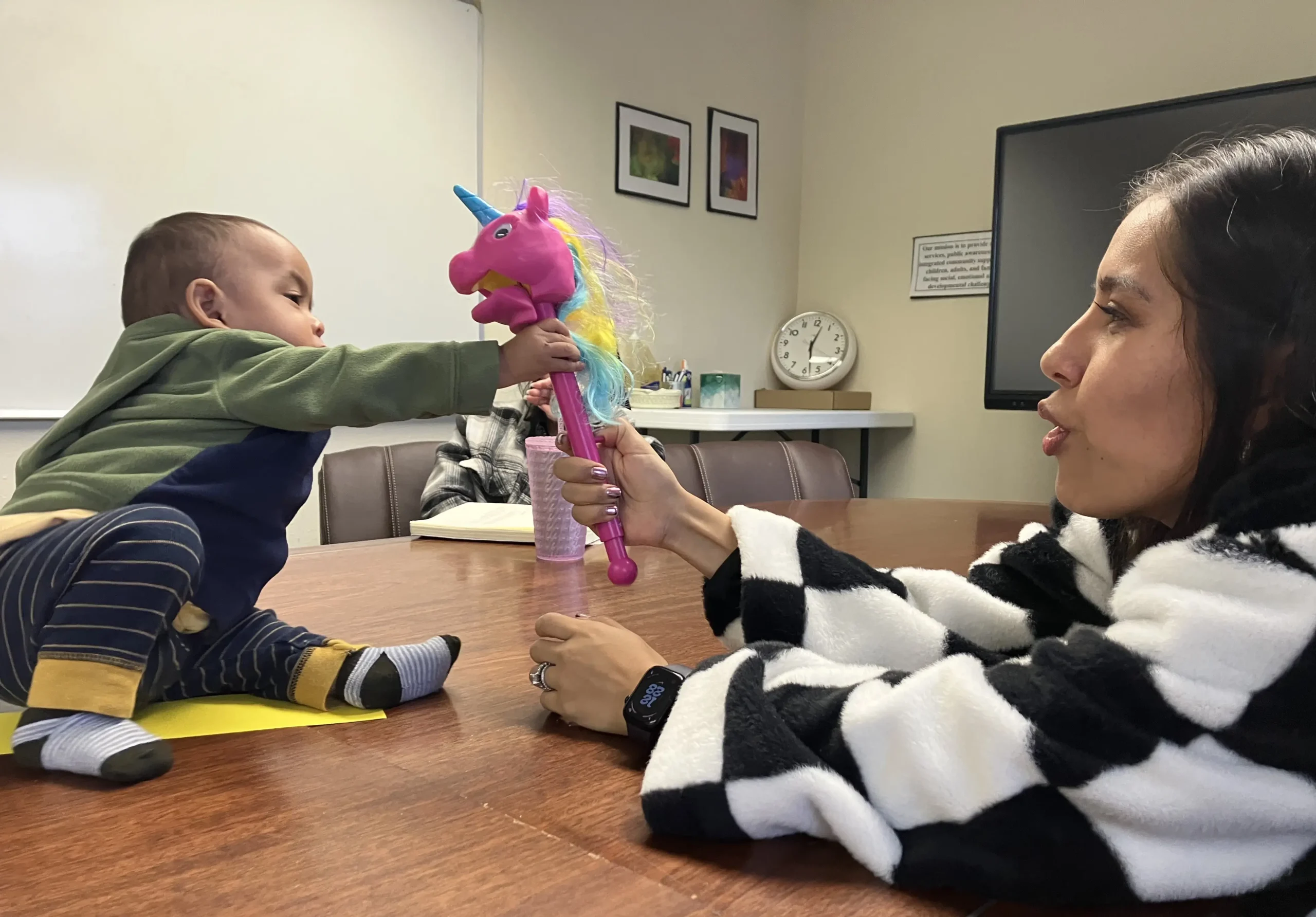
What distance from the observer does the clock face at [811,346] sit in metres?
3.99

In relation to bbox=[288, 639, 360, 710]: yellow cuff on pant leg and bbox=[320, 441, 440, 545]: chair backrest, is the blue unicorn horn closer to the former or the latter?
bbox=[288, 639, 360, 710]: yellow cuff on pant leg

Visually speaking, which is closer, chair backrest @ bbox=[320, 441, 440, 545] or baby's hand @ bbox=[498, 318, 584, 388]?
baby's hand @ bbox=[498, 318, 584, 388]

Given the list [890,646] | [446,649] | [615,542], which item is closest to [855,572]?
[890,646]

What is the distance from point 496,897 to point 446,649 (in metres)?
0.35

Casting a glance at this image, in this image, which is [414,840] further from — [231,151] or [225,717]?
[231,151]

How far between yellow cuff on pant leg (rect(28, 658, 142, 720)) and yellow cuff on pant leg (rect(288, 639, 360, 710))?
0.40 ft

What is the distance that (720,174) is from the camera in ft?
12.6

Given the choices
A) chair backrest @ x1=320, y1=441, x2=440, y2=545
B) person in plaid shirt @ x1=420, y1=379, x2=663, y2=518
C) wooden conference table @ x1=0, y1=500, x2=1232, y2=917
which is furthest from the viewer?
person in plaid shirt @ x1=420, y1=379, x2=663, y2=518

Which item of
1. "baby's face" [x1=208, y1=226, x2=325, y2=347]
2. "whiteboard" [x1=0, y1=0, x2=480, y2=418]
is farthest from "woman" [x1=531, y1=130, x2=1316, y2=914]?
"whiteboard" [x1=0, y1=0, x2=480, y2=418]

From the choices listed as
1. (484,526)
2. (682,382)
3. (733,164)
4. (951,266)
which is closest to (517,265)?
(484,526)

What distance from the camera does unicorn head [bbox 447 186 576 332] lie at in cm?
75

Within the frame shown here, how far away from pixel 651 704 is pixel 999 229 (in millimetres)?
2981

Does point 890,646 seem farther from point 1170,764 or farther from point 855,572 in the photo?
point 1170,764

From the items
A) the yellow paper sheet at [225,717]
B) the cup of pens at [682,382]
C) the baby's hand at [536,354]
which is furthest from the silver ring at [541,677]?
the cup of pens at [682,382]
